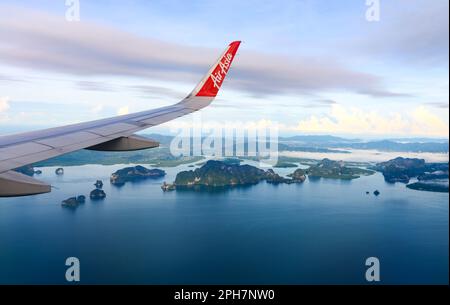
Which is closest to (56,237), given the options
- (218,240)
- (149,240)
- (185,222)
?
(149,240)

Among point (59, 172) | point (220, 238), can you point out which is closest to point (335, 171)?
point (220, 238)

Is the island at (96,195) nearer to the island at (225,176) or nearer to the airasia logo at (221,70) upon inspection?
the island at (225,176)

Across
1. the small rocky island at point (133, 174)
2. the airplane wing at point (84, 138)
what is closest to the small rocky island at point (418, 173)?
the small rocky island at point (133, 174)

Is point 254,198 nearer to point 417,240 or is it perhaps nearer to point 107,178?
point 417,240

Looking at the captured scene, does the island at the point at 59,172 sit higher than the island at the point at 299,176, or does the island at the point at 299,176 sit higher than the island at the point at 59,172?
the island at the point at 59,172

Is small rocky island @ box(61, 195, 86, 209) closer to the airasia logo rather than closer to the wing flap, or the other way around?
the airasia logo

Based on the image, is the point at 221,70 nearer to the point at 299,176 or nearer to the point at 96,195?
the point at 96,195

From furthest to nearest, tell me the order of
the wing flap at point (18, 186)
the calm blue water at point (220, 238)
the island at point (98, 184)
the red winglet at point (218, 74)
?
1. the island at point (98, 184)
2. the calm blue water at point (220, 238)
3. the red winglet at point (218, 74)
4. the wing flap at point (18, 186)

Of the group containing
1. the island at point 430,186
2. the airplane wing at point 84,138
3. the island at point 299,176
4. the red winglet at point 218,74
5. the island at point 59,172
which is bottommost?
the island at point 430,186
